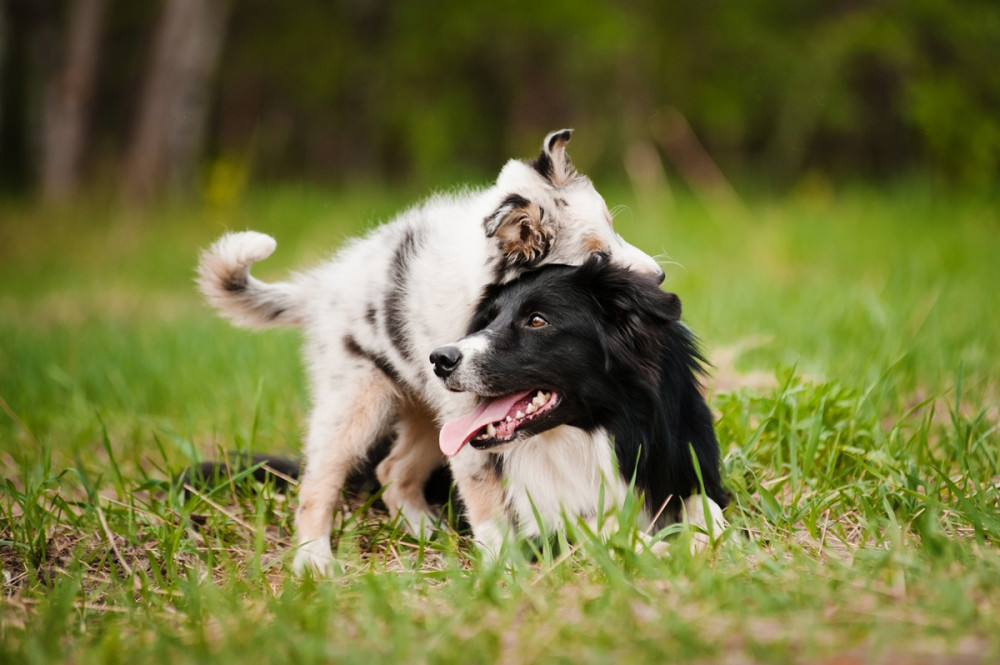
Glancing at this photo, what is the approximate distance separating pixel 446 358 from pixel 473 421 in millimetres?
280

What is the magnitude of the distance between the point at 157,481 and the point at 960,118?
11.0 m

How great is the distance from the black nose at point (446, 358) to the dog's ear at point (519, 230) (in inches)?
15.8

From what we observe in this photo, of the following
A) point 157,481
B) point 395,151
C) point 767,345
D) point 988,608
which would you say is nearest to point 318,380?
point 157,481

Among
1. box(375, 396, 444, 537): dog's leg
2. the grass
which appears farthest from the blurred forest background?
box(375, 396, 444, 537): dog's leg

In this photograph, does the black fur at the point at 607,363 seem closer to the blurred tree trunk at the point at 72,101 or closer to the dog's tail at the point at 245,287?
the dog's tail at the point at 245,287

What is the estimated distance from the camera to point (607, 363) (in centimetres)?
274

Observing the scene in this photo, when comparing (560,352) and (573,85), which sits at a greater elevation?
(573,85)

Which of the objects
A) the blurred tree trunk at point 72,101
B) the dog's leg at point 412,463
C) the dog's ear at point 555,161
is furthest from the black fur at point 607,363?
the blurred tree trunk at point 72,101

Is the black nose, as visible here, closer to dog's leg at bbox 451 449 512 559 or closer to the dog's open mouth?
the dog's open mouth

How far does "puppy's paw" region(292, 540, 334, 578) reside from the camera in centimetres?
283

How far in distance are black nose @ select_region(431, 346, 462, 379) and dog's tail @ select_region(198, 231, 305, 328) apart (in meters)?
1.13

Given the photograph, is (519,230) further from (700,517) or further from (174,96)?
(174,96)

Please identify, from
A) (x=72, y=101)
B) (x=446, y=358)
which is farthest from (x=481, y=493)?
(x=72, y=101)

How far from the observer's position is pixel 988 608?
6.23 ft
